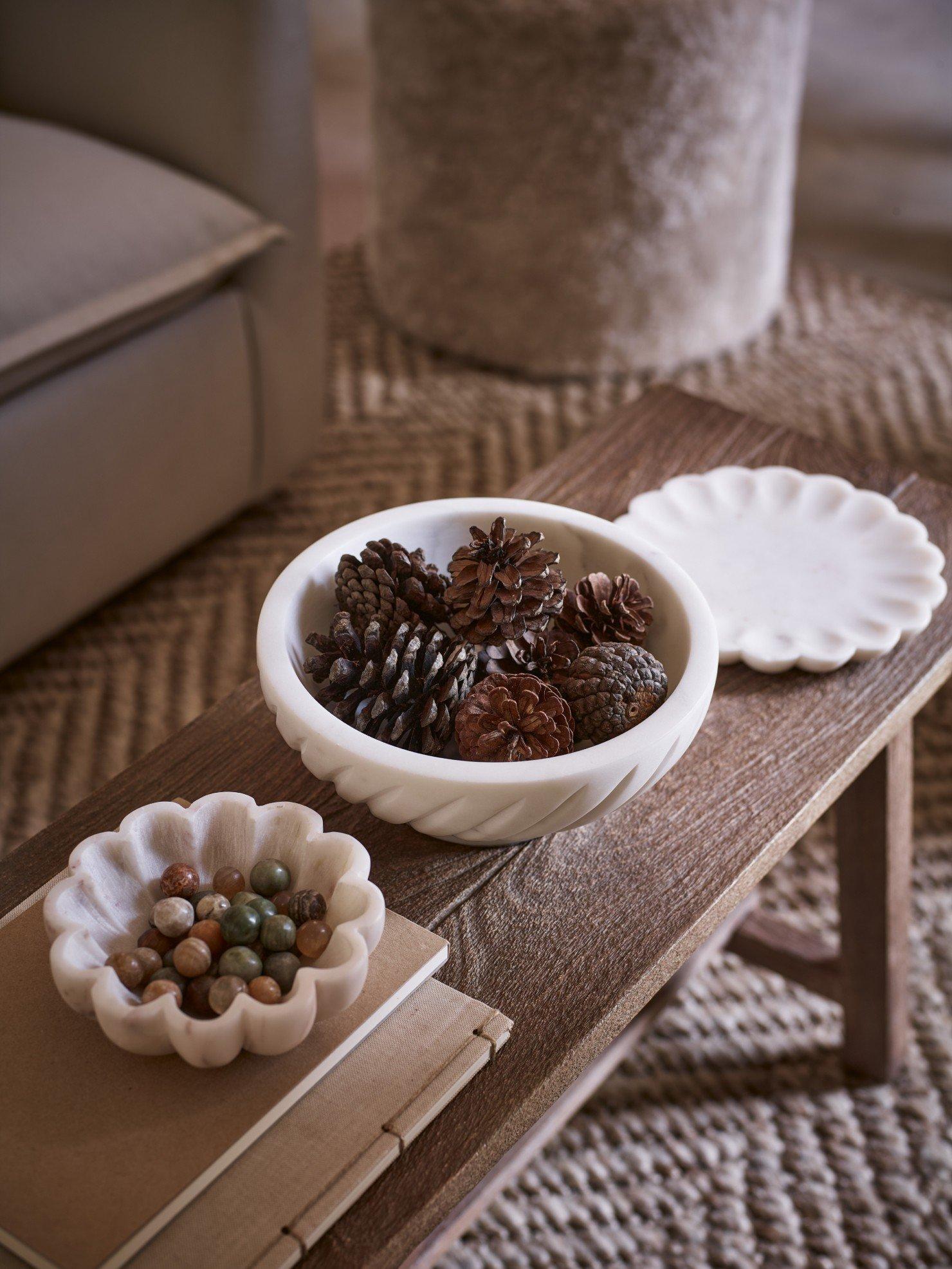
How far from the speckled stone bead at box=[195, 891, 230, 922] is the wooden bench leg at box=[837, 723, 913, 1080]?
0.48 meters

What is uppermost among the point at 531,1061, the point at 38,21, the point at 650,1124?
the point at 38,21

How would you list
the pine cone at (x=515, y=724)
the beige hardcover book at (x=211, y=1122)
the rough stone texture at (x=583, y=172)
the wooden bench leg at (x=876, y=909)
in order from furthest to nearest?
the rough stone texture at (x=583, y=172)
the wooden bench leg at (x=876, y=909)
the pine cone at (x=515, y=724)
the beige hardcover book at (x=211, y=1122)

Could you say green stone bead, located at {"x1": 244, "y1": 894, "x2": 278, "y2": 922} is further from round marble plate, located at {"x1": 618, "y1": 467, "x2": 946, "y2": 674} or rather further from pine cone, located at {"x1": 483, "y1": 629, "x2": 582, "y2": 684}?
round marble plate, located at {"x1": 618, "y1": 467, "x2": 946, "y2": 674}

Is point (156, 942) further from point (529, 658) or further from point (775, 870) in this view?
point (775, 870)

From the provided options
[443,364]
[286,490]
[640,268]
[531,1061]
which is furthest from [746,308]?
[531,1061]

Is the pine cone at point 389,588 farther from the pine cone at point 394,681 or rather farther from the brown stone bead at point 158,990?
the brown stone bead at point 158,990

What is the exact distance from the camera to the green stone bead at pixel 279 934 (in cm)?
52

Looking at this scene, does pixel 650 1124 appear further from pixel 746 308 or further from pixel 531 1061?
pixel 746 308

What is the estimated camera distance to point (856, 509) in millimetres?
849

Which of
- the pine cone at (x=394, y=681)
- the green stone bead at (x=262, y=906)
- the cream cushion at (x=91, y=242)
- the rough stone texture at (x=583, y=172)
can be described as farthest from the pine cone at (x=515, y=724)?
the rough stone texture at (x=583, y=172)

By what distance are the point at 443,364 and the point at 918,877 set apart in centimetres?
109

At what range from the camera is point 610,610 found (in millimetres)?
644

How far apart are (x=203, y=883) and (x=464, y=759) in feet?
0.44

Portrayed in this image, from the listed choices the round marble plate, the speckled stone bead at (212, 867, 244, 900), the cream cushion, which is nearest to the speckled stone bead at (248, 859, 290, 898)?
the speckled stone bead at (212, 867, 244, 900)
